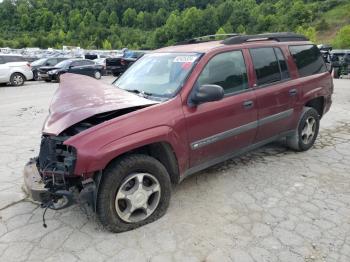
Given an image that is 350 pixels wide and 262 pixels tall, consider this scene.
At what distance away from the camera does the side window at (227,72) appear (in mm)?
3748

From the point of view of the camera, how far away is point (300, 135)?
516cm

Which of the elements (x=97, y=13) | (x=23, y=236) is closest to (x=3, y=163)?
(x=23, y=236)

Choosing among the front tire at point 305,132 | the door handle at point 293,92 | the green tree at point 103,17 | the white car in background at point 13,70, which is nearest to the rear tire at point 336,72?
the front tire at point 305,132

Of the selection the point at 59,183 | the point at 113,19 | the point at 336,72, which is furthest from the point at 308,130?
the point at 113,19

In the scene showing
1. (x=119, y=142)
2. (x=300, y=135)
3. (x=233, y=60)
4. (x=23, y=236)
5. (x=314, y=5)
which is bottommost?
(x=23, y=236)

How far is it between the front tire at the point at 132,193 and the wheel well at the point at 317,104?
3175mm

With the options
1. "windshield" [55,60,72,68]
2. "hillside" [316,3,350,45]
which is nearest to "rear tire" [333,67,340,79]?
"windshield" [55,60,72,68]

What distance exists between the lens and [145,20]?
334 feet

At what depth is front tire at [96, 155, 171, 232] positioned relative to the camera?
118 inches

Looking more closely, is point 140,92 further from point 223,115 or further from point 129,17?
point 129,17

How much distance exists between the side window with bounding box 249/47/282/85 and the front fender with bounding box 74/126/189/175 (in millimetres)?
1565

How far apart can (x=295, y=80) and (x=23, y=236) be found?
13.2 ft

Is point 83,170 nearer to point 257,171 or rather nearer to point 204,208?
point 204,208

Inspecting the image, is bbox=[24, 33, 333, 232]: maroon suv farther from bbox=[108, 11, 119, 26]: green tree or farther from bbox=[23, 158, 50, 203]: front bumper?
bbox=[108, 11, 119, 26]: green tree
